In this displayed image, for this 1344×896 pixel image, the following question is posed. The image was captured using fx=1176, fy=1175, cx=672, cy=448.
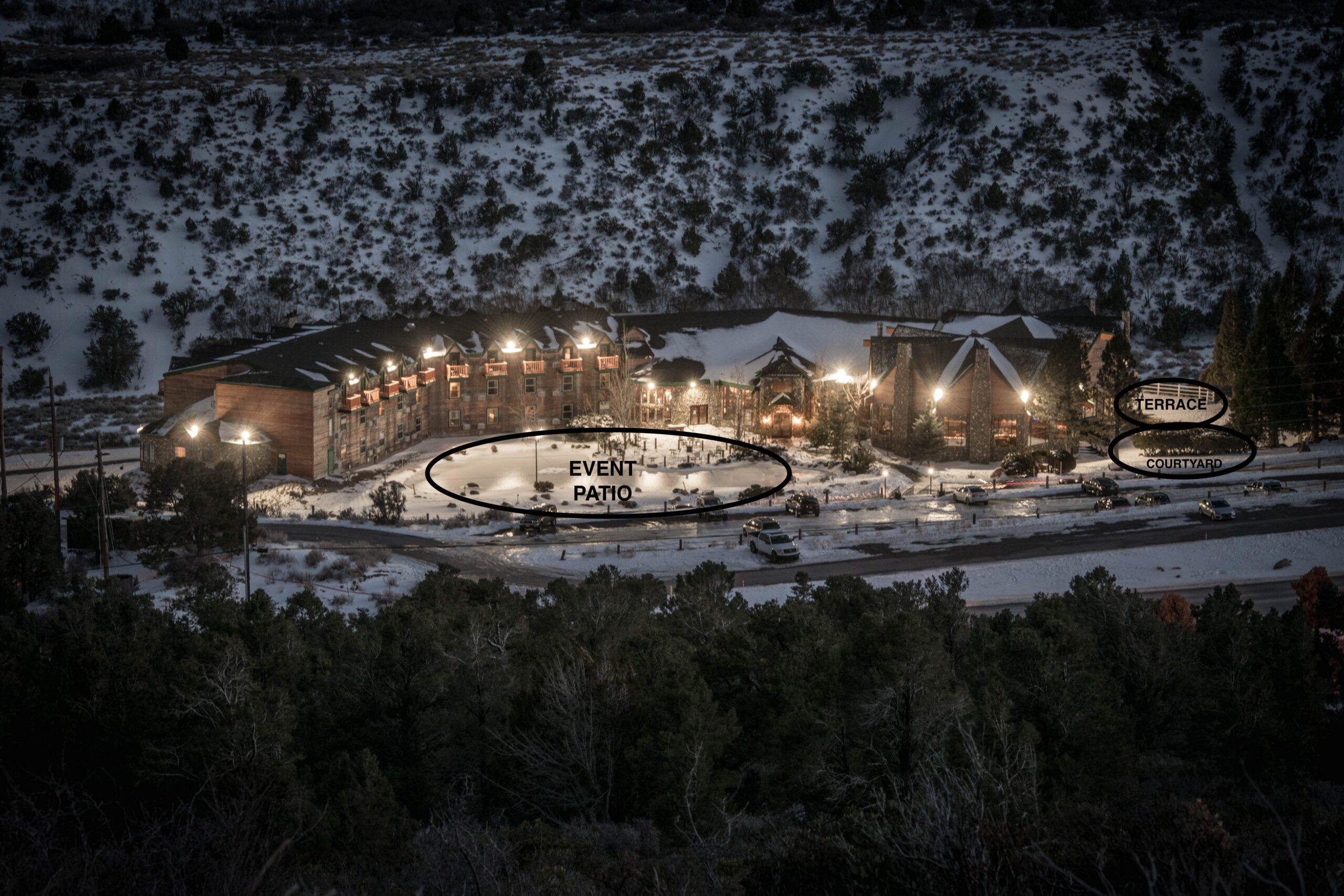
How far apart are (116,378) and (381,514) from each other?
128ft

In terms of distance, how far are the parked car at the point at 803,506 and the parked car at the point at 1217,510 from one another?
14.4 meters

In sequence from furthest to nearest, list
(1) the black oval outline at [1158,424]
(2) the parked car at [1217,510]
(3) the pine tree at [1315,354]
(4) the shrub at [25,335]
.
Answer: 1. (4) the shrub at [25,335]
2. (3) the pine tree at [1315,354]
3. (1) the black oval outline at [1158,424]
4. (2) the parked car at [1217,510]

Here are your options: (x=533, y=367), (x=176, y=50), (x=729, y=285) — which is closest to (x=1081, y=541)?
(x=533, y=367)

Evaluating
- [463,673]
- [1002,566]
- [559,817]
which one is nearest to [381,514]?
[1002,566]

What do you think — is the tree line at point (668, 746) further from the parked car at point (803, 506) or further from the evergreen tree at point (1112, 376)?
the evergreen tree at point (1112, 376)

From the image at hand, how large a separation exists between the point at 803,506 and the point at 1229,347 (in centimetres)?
2676

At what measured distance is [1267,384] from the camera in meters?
54.4

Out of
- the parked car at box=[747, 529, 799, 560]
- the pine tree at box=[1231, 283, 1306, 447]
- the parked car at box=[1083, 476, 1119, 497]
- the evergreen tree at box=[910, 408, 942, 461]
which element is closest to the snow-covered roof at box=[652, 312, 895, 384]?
the evergreen tree at box=[910, 408, 942, 461]

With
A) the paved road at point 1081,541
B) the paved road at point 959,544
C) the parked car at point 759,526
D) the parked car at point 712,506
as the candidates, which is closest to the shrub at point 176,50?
the paved road at point 959,544

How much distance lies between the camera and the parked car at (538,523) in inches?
1742

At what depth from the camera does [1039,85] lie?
345 feet

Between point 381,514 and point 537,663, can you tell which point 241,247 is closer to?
point 381,514

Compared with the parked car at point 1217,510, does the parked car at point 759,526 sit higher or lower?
higher

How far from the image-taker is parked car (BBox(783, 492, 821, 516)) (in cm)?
4597
